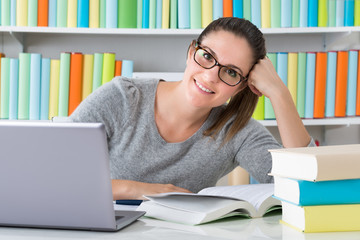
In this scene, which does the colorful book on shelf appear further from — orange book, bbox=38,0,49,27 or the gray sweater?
orange book, bbox=38,0,49,27

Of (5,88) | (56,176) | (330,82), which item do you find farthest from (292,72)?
(56,176)

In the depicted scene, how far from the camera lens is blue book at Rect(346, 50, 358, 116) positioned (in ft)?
6.55

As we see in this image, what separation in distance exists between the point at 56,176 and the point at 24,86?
1.39m

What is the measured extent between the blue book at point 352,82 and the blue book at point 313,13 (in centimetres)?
20

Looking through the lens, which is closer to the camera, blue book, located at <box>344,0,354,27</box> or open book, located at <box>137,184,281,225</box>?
open book, located at <box>137,184,281,225</box>

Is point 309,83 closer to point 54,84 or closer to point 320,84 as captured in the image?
point 320,84

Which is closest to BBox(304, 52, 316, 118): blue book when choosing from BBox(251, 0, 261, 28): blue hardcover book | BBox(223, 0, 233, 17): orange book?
BBox(251, 0, 261, 28): blue hardcover book

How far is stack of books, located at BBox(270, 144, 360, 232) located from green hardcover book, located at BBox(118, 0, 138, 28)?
4.40 feet

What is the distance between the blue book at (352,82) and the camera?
6.55 feet

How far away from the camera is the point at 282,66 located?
2000 mm

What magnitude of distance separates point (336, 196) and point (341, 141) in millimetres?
1585

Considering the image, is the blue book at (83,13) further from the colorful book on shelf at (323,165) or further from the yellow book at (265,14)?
the colorful book on shelf at (323,165)

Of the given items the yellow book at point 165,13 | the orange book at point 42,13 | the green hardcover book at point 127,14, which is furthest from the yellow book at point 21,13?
Answer: the yellow book at point 165,13

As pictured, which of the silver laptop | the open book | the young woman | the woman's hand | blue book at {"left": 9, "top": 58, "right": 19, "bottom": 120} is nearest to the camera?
the silver laptop
